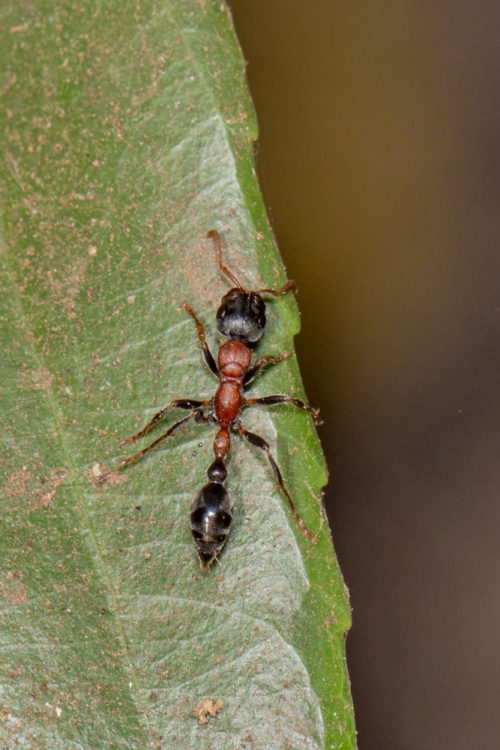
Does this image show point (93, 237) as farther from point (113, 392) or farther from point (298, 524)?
point (298, 524)

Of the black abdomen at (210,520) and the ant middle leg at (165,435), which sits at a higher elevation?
the ant middle leg at (165,435)

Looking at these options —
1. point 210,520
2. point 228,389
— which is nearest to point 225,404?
point 228,389

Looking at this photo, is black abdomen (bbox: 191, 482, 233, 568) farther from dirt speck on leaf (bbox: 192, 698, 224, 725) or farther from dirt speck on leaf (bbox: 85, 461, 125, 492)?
dirt speck on leaf (bbox: 192, 698, 224, 725)

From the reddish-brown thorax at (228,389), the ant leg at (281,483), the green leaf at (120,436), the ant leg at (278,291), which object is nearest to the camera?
the green leaf at (120,436)

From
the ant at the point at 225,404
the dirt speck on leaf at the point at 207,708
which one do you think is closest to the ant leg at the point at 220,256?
the ant at the point at 225,404

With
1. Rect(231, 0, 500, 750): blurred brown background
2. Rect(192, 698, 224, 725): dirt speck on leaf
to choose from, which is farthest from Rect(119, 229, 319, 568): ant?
Rect(231, 0, 500, 750): blurred brown background

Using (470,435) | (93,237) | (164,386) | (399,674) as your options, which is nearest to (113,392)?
(164,386)

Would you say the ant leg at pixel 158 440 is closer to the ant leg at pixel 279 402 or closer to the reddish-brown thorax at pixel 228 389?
the reddish-brown thorax at pixel 228 389

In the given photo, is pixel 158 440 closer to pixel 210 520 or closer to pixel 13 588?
pixel 210 520
